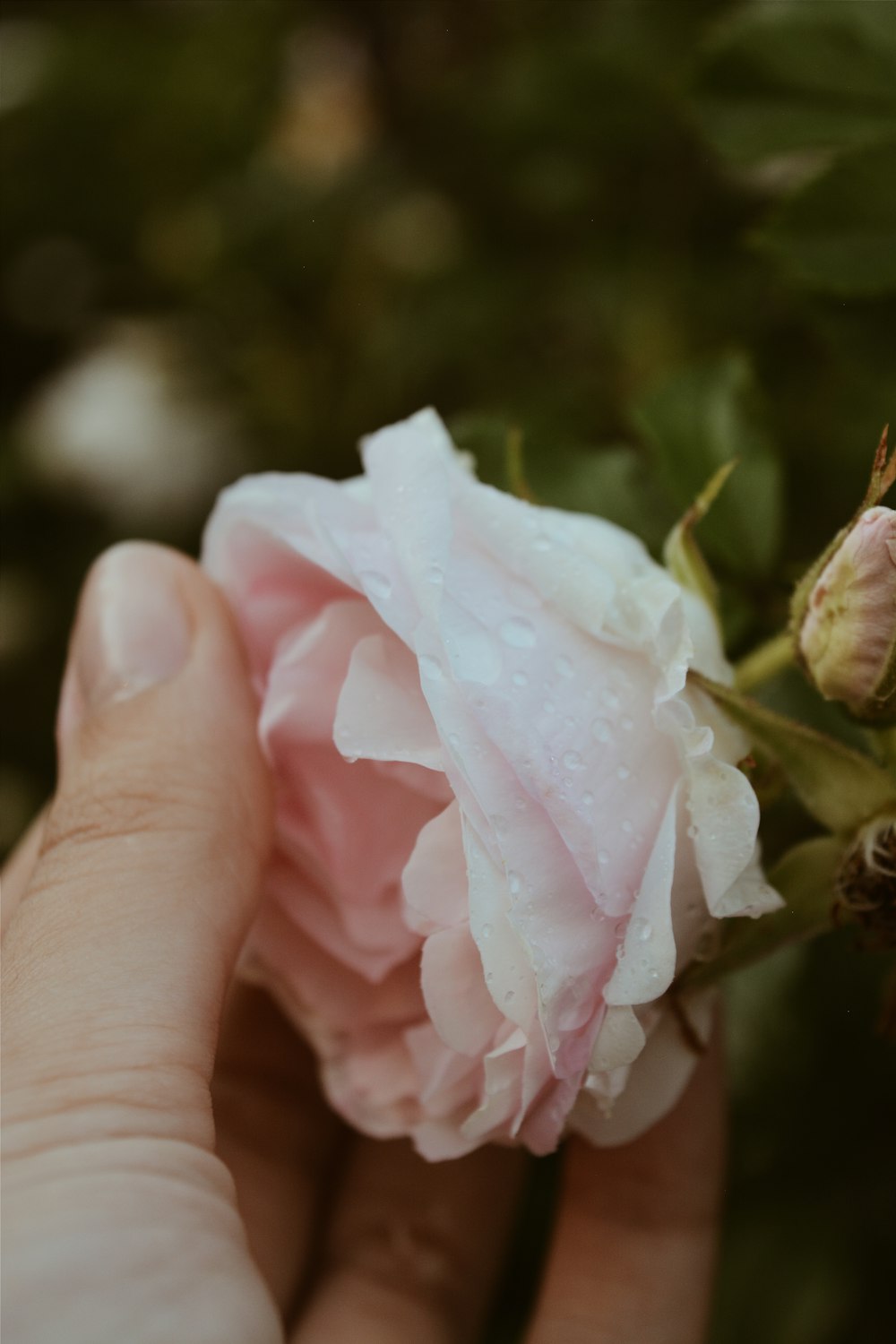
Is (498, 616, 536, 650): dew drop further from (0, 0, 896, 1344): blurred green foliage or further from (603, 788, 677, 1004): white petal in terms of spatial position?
(0, 0, 896, 1344): blurred green foliage

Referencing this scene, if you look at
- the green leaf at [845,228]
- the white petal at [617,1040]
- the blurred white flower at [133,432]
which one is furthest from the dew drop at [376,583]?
the blurred white flower at [133,432]

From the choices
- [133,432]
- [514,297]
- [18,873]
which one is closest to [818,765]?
[18,873]

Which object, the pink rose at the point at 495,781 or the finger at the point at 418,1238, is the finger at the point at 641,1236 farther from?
the pink rose at the point at 495,781

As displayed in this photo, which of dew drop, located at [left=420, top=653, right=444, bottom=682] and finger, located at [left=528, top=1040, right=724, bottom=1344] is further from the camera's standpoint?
finger, located at [left=528, top=1040, right=724, bottom=1344]

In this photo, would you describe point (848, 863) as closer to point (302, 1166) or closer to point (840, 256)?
point (840, 256)

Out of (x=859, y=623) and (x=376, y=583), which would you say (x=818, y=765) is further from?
(x=376, y=583)

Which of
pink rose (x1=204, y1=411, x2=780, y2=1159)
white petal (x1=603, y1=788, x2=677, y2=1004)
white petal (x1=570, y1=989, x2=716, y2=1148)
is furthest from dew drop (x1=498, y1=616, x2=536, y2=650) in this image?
white petal (x1=570, y1=989, x2=716, y2=1148)
